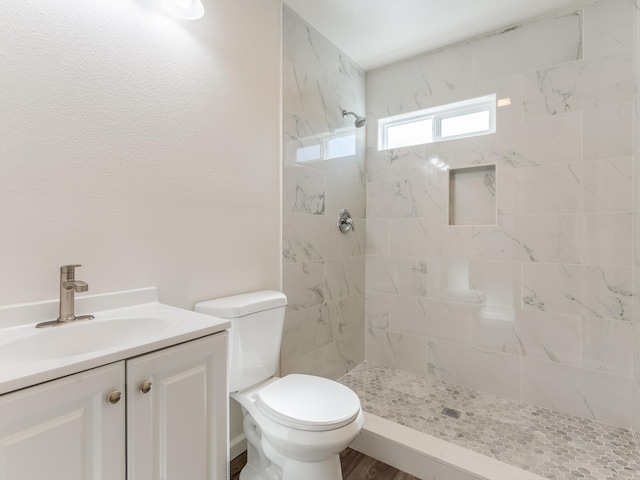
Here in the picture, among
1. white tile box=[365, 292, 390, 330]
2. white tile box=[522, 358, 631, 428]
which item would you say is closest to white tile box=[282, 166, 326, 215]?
white tile box=[365, 292, 390, 330]

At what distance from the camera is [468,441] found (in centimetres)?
168

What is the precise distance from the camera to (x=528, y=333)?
6.72 ft

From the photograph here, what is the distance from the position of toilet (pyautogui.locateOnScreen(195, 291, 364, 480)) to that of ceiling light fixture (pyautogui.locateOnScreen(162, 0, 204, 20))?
1204 mm

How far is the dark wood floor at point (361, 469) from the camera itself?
5.04 feet

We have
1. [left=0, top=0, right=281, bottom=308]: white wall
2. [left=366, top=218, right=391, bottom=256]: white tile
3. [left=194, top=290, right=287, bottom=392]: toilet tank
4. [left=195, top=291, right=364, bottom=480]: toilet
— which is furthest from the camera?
[left=366, top=218, right=391, bottom=256]: white tile

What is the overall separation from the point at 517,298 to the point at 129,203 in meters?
2.25

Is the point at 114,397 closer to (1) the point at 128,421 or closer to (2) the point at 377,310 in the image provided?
(1) the point at 128,421

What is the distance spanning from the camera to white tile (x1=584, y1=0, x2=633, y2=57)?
1.77 m

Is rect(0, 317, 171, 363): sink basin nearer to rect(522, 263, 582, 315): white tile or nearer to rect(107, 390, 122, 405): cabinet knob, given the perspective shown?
rect(107, 390, 122, 405): cabinet knob

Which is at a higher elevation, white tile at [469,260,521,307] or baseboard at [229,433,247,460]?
white tile at [469,260,521,307]

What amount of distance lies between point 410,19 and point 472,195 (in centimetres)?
122

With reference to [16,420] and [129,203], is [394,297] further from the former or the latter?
[16,420]

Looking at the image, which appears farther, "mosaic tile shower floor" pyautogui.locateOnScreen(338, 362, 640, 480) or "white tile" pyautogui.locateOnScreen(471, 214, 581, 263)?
"white tile" pyautogui.locateOnScreen(471, 214, 581, 263)

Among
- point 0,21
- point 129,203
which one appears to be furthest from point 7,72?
point 129,203
